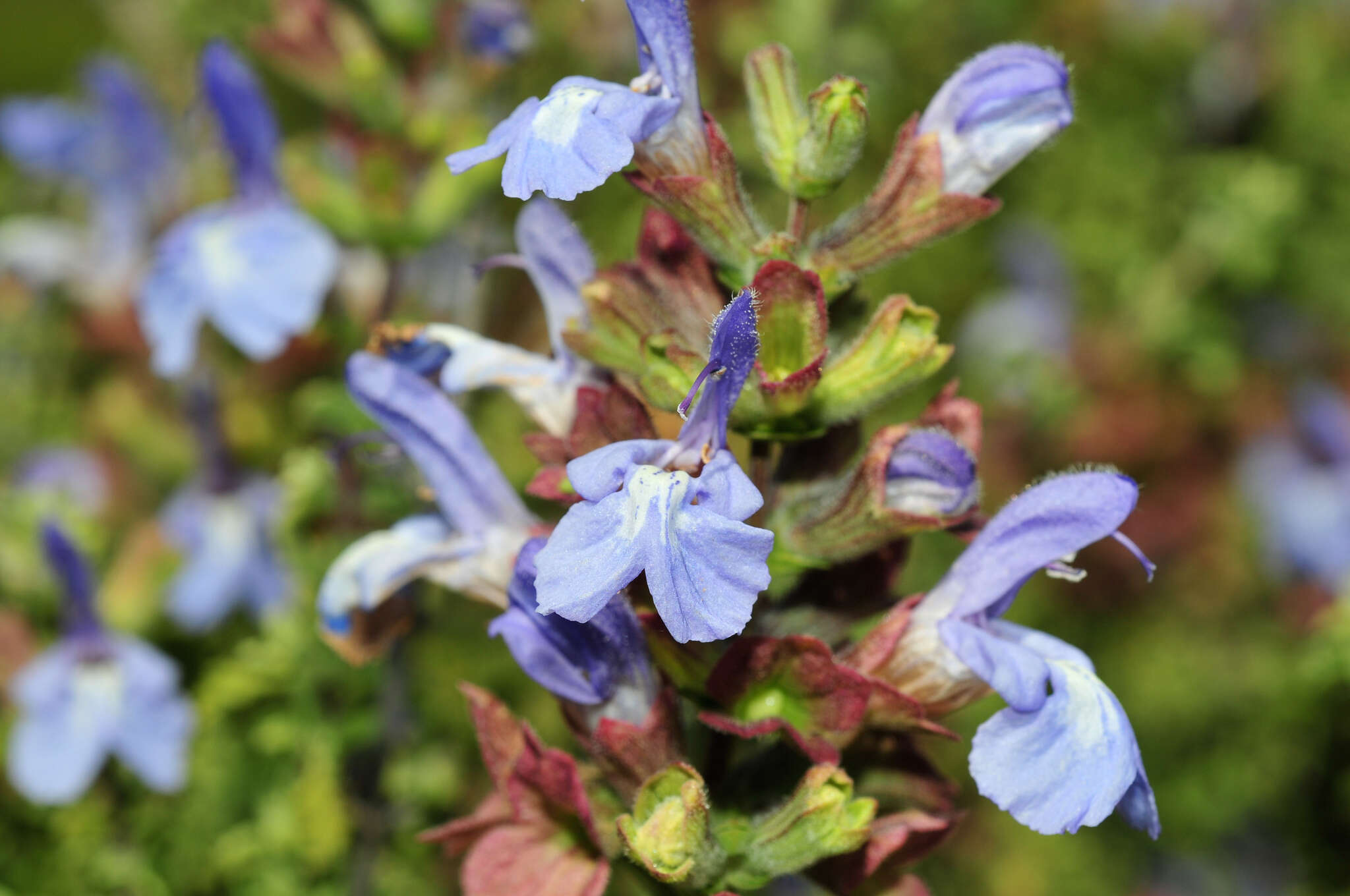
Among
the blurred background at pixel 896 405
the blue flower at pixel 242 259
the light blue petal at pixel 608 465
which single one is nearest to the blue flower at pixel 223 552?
the blurred background at pixel 896 405

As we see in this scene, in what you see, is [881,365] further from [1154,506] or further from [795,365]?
[1154,506]

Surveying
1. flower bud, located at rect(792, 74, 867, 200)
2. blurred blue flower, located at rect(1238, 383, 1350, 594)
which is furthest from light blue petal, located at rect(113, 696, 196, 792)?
blurred blue flower, located at rect(1238, 383, 1350, 594)

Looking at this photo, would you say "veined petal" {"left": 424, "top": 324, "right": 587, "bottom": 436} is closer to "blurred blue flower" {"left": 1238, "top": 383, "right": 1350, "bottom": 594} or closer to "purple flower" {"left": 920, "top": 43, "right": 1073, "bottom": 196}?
"purple flower" {"left": 920, "top": 43, "right": 1073, "bottom": 196}

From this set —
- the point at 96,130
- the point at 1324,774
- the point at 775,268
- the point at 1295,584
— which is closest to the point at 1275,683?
the point at 1324,774

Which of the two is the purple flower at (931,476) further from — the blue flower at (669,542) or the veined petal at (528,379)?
the veined petal at (528,379)

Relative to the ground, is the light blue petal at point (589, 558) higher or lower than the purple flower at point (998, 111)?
lower

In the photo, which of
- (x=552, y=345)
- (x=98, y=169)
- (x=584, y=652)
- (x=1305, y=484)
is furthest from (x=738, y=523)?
(x=1305, y=484)
